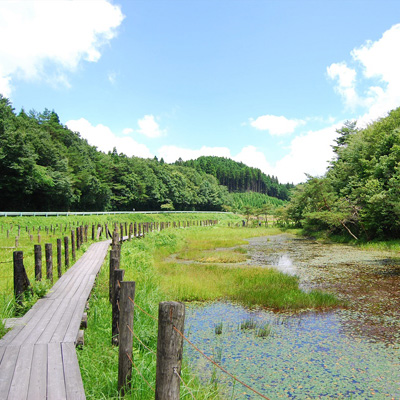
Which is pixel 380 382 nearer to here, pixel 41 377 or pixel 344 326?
pixel 344 326

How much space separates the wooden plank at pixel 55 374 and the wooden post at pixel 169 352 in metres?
1.08

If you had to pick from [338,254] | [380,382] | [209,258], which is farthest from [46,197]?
[380,382]

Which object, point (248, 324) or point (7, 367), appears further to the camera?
point (248, 324)

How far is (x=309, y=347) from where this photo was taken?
225 inches

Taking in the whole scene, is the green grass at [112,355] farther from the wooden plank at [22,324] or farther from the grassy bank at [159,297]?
the wooden plank at [22,324]

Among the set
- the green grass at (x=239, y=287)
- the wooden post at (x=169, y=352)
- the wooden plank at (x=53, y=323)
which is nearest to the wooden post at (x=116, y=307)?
the wooden plank at (x=53, y=323)

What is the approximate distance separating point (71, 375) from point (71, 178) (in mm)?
41077

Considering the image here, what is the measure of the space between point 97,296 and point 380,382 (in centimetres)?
569

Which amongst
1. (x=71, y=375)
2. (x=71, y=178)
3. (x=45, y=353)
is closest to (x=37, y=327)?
(x=45, y=353)

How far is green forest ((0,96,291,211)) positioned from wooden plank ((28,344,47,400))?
107 feet

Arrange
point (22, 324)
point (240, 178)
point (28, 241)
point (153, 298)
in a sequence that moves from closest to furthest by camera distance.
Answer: point (22, 324) → point (153, 298) → point (28, 241) → point (240, 178)

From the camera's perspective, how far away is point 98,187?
47125 millimetres

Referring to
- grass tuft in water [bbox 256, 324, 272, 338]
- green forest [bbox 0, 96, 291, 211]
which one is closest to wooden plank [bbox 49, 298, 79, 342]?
grass tuft in water [bbox 256, 324, 272, 338]

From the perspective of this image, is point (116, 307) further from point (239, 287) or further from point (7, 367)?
point (239, 287)
